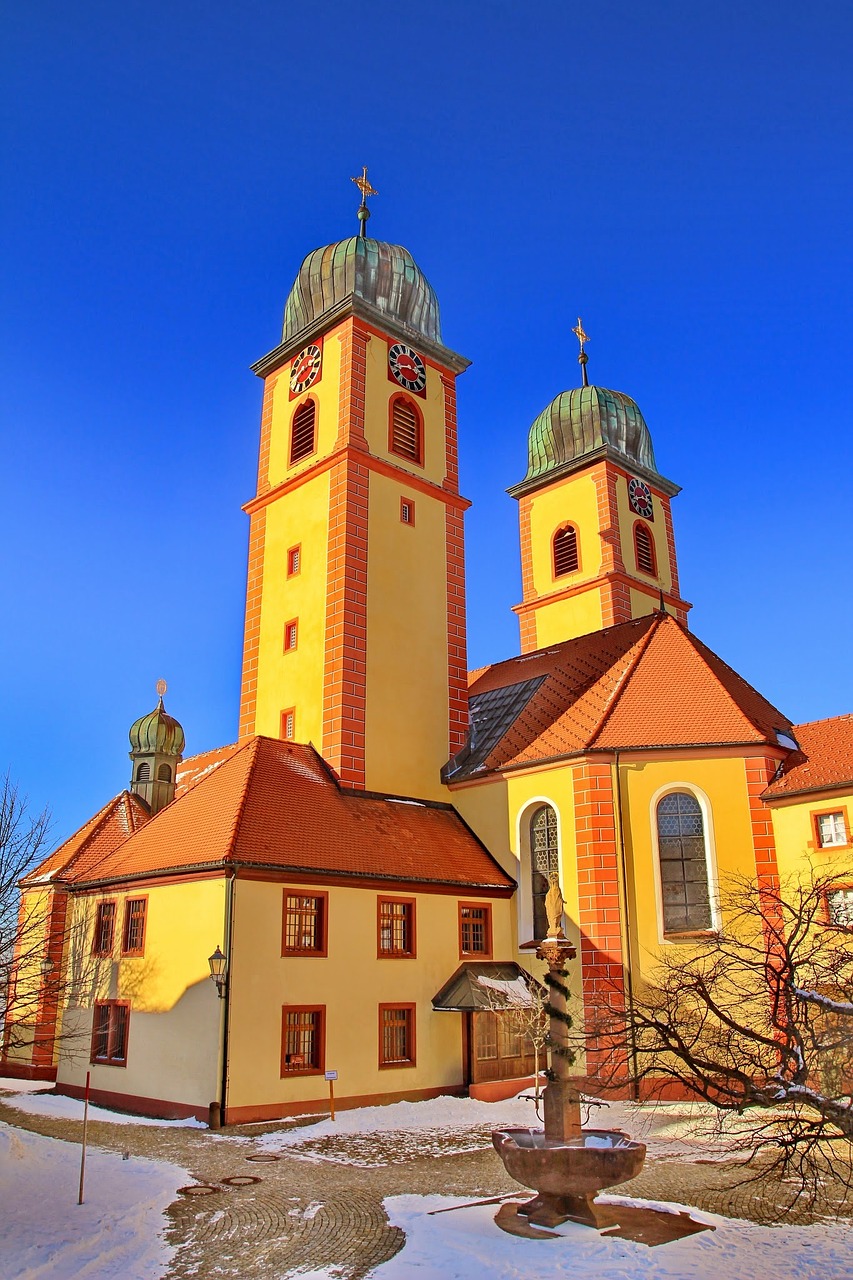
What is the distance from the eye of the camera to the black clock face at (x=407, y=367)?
2964 centimetres

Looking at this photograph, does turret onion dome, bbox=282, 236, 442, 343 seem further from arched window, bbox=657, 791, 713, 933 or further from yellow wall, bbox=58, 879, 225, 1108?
yellow wall, bbox=58, 879, 225, 1108

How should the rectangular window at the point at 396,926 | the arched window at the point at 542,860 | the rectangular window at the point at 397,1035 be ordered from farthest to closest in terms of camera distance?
the arched window at the point at 542,860, the rectangular window at the point at 396,926, the rectangular window at the point at 397,1035

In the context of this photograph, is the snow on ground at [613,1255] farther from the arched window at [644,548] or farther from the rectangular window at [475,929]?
the arched window at [644,548]

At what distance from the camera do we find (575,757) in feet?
73.1

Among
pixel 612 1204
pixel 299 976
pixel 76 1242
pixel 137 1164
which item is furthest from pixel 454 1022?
pixel 76 1242

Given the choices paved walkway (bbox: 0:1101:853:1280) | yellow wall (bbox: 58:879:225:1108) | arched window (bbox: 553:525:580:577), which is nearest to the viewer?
paved walkway (bbox: 0:1101:853:1280)

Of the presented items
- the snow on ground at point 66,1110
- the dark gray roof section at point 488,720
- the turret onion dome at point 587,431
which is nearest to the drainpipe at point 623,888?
the dark gray roof section at point 488,720

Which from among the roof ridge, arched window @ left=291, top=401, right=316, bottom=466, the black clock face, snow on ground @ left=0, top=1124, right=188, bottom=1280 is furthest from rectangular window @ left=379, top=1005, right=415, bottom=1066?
the black clock face

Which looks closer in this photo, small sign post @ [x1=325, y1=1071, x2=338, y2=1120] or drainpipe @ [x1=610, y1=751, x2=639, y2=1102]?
small sign post @ [x1=325, y1=1071, x2=338, y2=1120]

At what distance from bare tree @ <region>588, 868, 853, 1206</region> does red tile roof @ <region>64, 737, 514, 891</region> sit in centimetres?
527

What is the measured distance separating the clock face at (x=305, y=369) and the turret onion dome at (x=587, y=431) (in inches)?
464

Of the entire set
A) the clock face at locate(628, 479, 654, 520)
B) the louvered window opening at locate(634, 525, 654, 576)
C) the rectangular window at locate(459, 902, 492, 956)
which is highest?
the clock face at locate(628, 479, 654, 520)

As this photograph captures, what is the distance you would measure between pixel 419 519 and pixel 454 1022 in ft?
44.6

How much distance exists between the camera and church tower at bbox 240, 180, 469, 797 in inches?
1013
